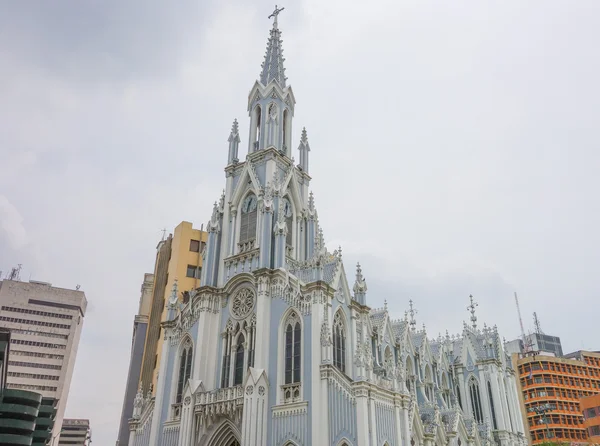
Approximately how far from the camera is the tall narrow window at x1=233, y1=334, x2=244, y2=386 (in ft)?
102

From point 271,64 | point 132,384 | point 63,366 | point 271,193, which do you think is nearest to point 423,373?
point 271,193

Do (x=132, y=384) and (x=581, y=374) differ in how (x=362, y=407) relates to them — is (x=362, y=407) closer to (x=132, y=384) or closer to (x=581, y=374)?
(x=132, y=384)

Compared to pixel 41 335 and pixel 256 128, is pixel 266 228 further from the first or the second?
pixel 41 335

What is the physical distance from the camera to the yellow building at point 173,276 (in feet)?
188

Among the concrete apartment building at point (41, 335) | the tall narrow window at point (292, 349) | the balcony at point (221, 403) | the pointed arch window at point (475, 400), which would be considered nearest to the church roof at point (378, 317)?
the tall narrow window at point (292, 349)

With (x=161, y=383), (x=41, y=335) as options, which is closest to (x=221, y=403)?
(x=161, y=383)

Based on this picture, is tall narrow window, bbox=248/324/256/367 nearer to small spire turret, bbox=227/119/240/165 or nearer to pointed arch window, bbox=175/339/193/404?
pointed arch window, bbox=175/339/193/404

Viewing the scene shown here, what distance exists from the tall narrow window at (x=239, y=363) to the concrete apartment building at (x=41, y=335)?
87695 mm

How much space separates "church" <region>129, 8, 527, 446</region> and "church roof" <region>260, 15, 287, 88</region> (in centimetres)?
13

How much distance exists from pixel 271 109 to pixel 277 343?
17.5m

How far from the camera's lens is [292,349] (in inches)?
1161

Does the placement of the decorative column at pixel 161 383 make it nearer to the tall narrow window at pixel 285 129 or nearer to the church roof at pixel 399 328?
the tall narrow window at pixel 285 129

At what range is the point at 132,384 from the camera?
64.1 meters

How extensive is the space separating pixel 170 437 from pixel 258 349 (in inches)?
287
